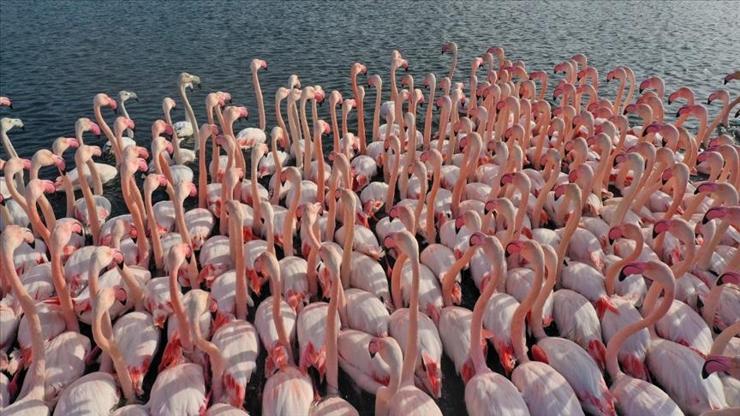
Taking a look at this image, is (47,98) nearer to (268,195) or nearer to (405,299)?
(268,195)

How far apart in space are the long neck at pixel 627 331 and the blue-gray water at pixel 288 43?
11.3 metres

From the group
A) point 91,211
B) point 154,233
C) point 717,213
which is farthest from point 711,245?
point 91,211

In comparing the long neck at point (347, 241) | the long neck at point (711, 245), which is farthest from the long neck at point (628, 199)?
the long neck at point (347, 241)

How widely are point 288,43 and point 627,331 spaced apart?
61.8ft

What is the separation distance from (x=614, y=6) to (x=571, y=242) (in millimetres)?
25395

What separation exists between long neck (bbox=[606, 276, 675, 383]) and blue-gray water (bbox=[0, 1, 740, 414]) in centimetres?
1132

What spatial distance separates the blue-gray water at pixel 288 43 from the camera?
1723 centimetres

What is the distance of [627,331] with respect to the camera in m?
6.46

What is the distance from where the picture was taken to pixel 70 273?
26.4ft

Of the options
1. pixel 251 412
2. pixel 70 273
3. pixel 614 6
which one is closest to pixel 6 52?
pixel 70 273

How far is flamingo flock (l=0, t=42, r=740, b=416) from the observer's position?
613 cm

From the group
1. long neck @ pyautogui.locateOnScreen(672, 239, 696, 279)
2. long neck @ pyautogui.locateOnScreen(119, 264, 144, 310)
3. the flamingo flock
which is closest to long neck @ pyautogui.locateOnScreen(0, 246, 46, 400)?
the flamingo flock

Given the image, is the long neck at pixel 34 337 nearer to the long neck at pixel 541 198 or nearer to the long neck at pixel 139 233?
the long neck at pixel 139 233

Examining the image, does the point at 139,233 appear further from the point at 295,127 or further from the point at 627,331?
the point at 627,331
